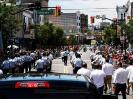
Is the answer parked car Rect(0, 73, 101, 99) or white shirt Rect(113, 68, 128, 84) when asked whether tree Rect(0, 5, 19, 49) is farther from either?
parked car Rect(0, 73, 101, 99)

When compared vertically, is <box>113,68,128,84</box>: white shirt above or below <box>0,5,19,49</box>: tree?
below

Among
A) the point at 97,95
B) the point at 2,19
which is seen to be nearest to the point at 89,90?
the point at 97,95

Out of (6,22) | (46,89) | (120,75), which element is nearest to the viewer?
(46,89)

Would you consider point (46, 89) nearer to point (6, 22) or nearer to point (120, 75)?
point (120, 75)

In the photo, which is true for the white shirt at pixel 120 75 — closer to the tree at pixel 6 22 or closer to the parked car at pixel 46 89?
the parked car at pixel 46 89

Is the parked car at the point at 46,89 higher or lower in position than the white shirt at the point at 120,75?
higher

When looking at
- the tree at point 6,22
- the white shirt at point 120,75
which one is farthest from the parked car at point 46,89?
the tree at point 6,22

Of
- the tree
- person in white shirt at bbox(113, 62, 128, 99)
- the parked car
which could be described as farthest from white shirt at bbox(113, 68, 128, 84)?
the tree

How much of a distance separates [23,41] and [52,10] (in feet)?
140

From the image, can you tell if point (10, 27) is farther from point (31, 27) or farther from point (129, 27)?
point (31, 27)

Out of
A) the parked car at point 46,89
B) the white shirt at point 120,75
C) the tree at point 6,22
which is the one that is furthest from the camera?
the tree at point 6,22

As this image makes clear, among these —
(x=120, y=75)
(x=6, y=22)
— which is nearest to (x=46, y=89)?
(x=120, y=75)

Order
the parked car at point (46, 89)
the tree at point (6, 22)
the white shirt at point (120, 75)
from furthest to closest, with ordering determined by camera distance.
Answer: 1. the tree at point (6, 22)
2. the white shirt at point (120, 75)
3. the parked car at point (46, 89)

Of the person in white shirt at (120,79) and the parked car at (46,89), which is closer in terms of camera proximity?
the parked car at (46,89)
